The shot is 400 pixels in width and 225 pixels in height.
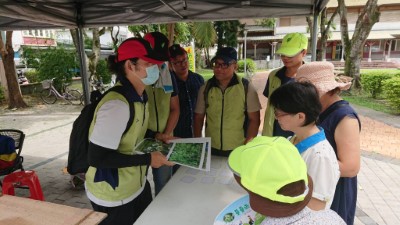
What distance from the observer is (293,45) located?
206 cm

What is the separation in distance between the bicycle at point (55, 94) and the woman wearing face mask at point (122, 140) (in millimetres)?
9651

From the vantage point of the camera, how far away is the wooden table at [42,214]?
4.05 feet

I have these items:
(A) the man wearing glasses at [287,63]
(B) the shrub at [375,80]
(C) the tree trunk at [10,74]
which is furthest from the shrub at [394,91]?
(C) the tree trunk at [10,74]

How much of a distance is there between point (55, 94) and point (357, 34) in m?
11.2

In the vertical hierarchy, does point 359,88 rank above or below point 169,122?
below

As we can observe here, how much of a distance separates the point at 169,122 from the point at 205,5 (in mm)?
1696

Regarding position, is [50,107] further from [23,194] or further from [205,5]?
[205,5]

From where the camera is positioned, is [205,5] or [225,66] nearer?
[225,66]

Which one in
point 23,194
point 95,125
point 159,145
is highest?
point 95,125

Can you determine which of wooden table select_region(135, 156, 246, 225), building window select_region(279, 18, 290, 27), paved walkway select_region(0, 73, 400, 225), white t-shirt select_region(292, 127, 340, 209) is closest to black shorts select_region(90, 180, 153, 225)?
wooden table select_region(135, 156, 246, 225)

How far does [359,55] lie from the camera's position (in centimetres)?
1013

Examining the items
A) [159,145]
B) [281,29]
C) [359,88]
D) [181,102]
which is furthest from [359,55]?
[281,29]

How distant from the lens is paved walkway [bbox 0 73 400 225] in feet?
10.2

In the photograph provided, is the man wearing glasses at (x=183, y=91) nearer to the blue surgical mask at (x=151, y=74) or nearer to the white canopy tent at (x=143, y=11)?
the white canopy tent at (x=143, y=11)
